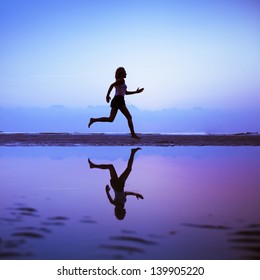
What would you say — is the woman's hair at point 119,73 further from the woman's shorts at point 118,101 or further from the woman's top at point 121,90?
the woman's shorts at point 118,101

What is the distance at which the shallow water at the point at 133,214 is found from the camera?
10.3 ft

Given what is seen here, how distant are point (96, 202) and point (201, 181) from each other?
6.09ft

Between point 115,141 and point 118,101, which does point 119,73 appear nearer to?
point 118,101

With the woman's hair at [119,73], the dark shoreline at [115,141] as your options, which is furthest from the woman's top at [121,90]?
the dark shoreline at [115,141]

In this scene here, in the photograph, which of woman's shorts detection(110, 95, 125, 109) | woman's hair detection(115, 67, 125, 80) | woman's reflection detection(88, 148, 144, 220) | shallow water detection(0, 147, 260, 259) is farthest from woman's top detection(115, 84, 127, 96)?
shallow water detection(0, 147, 260, 259)

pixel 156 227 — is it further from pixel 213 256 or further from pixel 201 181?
pixel 201 181

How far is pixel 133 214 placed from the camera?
4.02m

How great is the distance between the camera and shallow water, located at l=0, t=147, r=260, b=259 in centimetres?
315

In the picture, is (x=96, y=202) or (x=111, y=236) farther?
(x=96, y=202)

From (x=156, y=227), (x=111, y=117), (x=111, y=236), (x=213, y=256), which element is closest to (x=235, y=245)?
(x=213, y=256)

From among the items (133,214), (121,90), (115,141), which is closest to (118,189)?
(133,214)

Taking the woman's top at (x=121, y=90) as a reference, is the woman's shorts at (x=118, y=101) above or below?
below
